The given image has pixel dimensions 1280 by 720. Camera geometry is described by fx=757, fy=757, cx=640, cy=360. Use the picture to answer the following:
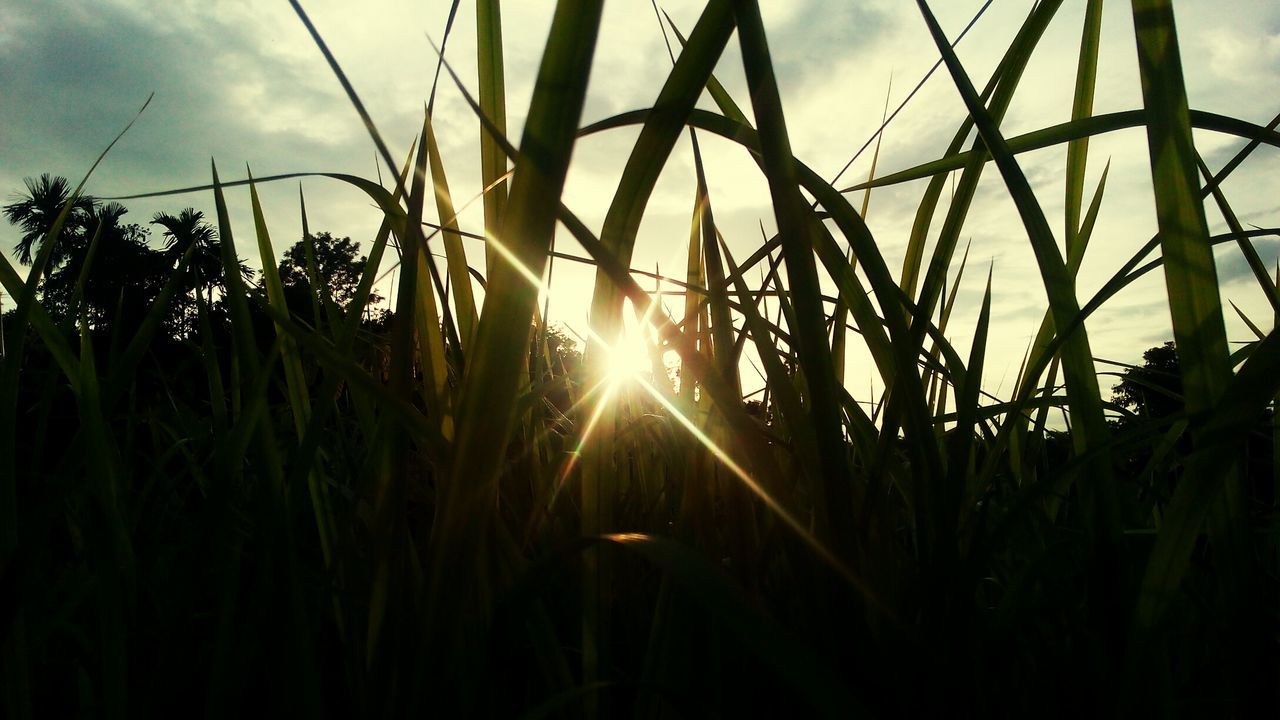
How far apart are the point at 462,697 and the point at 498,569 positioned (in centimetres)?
13

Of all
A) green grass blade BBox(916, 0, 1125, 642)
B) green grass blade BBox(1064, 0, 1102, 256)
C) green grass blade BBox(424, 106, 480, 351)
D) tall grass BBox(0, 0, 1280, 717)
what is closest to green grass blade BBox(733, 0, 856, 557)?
tall grass BBox(0, 0, 1280, 717)

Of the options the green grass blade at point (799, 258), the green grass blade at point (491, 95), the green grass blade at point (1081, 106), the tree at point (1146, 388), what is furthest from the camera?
the tree at point (1146, 388)

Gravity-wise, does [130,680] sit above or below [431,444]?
below

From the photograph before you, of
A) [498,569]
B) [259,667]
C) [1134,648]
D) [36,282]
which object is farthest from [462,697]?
[36,282]

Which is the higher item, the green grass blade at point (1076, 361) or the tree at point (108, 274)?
the tree at point (108, 274)

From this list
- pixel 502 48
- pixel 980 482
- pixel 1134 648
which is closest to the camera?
pixel 1134 648

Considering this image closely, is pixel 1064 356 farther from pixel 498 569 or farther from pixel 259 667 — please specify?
pixel 259 667

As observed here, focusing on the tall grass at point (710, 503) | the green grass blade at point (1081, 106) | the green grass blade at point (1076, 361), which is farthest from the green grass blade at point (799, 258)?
the green grass blade at point (1081, 106)

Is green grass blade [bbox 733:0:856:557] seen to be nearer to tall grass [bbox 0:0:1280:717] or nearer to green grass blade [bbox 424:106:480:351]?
tall grass [bbox 0:0:1280:717]

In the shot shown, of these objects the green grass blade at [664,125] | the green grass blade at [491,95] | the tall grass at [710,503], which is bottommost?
the tall grass at [710,503]

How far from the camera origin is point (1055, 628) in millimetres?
554

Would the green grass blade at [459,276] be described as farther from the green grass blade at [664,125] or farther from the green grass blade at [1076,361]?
the green grass blade at [1076,361]

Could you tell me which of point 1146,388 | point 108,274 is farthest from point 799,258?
point 108,274

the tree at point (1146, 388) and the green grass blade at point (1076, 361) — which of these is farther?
the tree at point (1146, 388)
